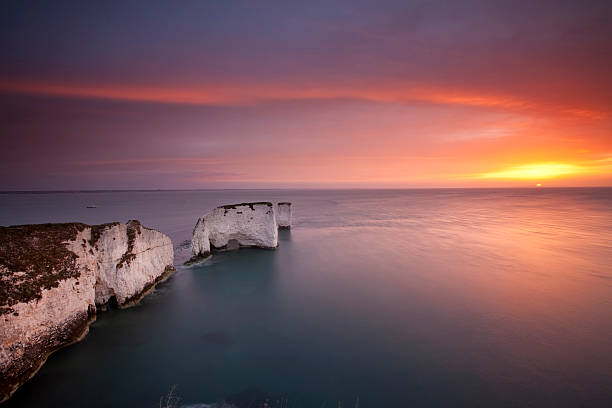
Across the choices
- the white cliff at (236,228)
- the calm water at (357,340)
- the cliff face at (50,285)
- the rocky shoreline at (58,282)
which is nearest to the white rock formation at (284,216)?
the white cliff at (236,228)

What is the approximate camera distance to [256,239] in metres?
17.1

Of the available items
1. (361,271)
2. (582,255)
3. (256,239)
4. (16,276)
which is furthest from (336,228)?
(16,276)

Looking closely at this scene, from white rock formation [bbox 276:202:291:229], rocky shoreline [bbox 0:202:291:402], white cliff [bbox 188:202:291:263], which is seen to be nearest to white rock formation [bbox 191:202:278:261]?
white cliff [bbox 188:202:291:263]

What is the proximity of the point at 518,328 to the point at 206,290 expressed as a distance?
11.1 meters

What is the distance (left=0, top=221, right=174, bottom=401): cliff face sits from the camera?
5.05 meters

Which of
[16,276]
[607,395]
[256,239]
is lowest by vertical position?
[607,395]

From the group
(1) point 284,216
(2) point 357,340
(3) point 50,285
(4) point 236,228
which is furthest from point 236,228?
(2) point 357,340

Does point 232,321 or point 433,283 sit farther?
point 433,283

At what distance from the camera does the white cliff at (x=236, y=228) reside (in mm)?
15320

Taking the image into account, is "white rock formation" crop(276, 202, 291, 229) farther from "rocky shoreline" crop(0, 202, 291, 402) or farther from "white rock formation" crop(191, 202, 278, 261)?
"rocky shoreline" crop(0, 202, 291, 402)

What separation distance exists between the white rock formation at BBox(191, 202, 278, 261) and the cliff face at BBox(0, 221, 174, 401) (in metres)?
6.57

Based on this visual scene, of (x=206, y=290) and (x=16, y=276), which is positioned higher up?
(x=16, y=276)

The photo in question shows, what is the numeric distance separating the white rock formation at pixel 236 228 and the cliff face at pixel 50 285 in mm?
6572

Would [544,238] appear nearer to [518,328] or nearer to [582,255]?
[582,255]
